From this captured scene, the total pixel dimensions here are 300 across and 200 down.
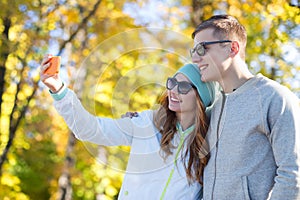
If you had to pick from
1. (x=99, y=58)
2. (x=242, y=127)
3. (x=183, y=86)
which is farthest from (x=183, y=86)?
(x=99, y=58)

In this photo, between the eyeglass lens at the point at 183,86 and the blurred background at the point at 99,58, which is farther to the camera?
the blurred background at the point at 99,58

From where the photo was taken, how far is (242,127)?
6.57 feet

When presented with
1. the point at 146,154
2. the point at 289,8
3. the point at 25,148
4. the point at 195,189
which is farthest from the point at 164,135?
the point at 25,148

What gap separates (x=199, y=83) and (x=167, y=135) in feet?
0.86

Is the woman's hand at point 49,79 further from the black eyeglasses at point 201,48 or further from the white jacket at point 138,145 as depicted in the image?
the black eyeglasses at point 201,48

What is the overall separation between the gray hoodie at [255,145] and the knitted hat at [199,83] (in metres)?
0.08

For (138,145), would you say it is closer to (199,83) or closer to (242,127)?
(199,83)

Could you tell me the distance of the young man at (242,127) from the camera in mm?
1874

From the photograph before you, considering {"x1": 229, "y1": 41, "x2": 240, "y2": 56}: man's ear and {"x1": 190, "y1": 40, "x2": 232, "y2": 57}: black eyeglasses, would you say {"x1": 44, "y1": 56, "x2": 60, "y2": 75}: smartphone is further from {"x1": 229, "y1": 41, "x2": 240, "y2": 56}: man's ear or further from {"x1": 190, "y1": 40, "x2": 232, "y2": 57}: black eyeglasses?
{"x1": 229, "y1": 41, "x2": 240, "y2": 56}: man's ear

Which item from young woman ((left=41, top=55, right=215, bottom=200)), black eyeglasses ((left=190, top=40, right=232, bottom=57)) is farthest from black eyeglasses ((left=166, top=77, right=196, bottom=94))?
black eyeglasses ((left=190, top=40, right=232, bottom=57))

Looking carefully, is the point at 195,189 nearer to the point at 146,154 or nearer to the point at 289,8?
the point at 146,154

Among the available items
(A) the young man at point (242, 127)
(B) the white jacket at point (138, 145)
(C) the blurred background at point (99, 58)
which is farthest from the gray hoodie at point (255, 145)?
(C) the blurred background at point (99, 58)

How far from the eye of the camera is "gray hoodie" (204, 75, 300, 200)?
1.87m

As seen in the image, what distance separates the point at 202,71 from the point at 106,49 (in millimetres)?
583
